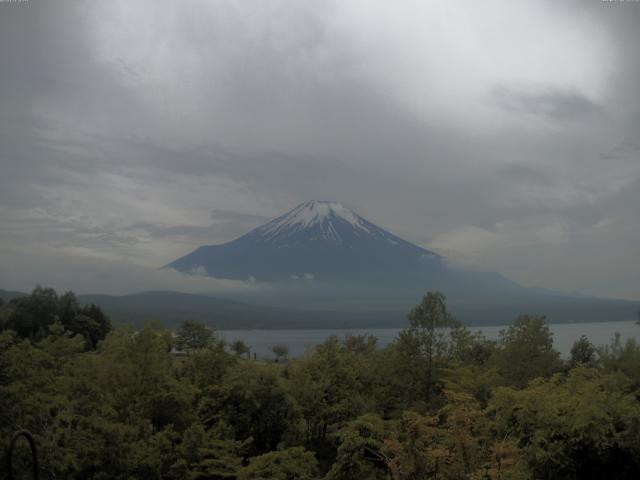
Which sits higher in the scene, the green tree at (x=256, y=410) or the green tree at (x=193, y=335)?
the green tree at (x=193, y=335)

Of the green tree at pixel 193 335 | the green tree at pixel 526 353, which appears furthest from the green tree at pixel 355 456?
the green tree at pixel 193 335

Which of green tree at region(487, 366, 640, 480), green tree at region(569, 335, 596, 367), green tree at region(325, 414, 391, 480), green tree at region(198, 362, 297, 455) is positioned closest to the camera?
green tree at region(487, 366, 640, 480)

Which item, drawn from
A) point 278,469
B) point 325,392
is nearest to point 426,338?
point 325,392

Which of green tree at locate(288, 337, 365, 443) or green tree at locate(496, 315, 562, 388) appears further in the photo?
green tree at locate(496, 315, 562, 388)

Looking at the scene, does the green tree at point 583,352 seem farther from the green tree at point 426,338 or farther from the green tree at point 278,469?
the green tree at point 278,469

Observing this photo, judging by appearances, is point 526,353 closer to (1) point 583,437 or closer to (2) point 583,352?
(1) point 583,437

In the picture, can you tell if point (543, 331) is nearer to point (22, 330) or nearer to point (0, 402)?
point (0, 402)

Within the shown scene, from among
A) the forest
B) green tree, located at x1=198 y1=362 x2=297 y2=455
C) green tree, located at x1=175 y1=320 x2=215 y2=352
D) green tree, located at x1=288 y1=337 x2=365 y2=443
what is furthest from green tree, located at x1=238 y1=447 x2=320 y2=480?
green tree, located at x1=175 y1=320 x2=215 y2=352

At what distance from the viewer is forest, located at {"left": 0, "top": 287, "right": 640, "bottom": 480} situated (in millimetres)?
12392

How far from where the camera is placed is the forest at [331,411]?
12392 mm

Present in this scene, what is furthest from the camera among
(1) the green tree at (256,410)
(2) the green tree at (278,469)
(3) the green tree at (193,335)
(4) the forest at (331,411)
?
(3) the green tree at (193,335)

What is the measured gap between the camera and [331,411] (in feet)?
61.9

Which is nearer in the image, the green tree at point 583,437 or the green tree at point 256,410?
the green tree at point 583,437

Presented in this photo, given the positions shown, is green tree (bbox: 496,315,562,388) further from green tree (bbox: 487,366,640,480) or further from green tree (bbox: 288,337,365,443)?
green tree (bbox: 487,366,640,480)
